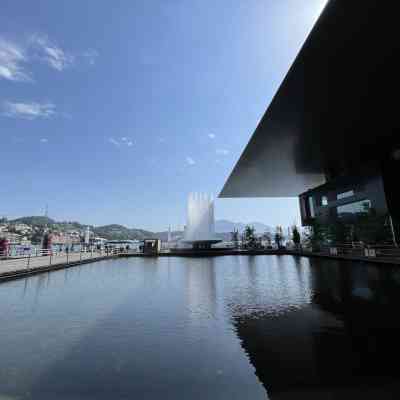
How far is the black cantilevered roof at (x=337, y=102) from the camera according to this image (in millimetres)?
5818

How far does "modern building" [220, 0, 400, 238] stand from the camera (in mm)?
6024

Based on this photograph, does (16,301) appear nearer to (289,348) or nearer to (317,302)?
(289,348)

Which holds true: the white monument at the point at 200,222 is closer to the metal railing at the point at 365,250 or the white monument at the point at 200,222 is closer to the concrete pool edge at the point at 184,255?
the concrete pool edge at the point at 184,255

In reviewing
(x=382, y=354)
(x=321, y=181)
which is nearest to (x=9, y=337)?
(x=382, y=354)

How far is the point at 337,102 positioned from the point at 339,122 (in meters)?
2.25

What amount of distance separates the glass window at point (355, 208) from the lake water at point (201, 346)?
1292cm

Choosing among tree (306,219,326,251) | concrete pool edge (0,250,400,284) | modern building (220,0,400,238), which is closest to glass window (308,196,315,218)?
modern building (220,0,400,238)

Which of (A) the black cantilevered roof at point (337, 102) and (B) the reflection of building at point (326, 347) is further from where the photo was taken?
(A) the black cantilevered roof at point (337, 102)

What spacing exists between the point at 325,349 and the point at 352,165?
63.0 ft

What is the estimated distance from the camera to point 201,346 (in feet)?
10.7

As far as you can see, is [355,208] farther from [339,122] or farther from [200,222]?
[200,222]

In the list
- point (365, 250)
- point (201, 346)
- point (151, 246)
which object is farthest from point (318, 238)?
point (201, 346)

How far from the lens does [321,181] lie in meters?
23.3

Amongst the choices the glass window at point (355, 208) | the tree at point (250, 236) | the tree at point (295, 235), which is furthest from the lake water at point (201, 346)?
the tree at point (295, 235)
